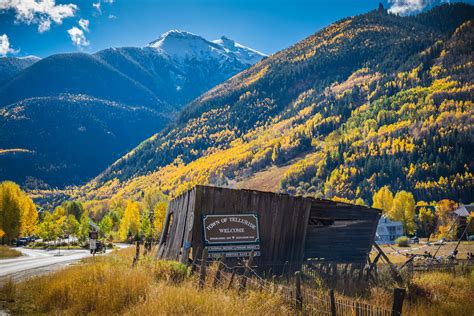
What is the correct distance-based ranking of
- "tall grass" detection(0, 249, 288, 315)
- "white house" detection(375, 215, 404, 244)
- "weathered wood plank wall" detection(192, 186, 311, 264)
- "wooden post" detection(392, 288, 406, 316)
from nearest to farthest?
"wooden post" detection(392, 288, 406, 316) → "tall grass" detection(0, 249, 288, 315) → "weathered wood plank wall" detection(192, 186, 311, 264) → "white house" detection(375, 215, 404, 244)

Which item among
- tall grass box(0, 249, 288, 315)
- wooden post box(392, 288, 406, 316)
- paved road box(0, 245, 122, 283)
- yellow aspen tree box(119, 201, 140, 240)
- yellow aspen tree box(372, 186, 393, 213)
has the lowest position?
→ yellow aspen tree box(119, 201, 140, 240)

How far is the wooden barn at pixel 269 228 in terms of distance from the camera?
18.0 m

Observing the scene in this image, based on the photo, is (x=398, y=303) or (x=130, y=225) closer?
(x=398, y=303)

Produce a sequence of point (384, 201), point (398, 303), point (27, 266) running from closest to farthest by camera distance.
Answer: point (398, 303) → point (27, 266) → point (384, 201)

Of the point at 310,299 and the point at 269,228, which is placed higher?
the point at 269,228

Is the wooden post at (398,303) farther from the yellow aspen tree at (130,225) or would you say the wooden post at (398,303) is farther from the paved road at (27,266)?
the yellow aspen tree at (130,225)

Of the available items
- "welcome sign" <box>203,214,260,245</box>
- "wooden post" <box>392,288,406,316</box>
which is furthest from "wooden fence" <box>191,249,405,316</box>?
"welcome sign" <box>203,214,260,245</box>

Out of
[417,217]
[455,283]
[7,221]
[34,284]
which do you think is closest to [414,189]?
[417,217]

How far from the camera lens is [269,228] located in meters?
18.9

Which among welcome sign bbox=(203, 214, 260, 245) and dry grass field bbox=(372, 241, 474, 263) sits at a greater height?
welcome sign bbox=(203, 214, 260, 245)

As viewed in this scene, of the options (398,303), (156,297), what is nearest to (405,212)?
(398,303)

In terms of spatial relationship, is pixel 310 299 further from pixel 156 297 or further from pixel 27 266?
pixel 27 266

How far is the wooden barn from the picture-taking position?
59.1 feet

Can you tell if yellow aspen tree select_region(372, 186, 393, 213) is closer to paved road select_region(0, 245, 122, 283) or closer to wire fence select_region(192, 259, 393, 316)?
paved road select_region(0, 245, 122, 283)
